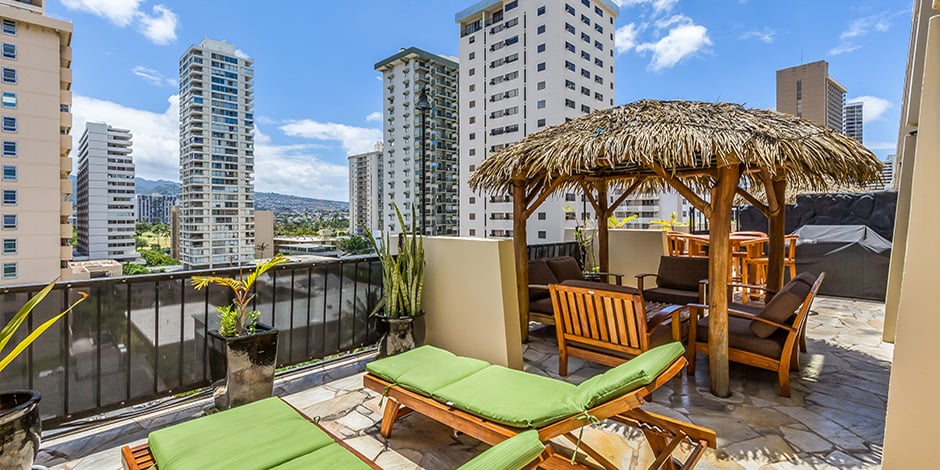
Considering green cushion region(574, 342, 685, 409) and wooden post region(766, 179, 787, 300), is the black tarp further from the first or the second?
green cushion region(574, 342, 685, 409)

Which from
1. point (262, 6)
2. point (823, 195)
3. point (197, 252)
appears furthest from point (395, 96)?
point (823, 195)

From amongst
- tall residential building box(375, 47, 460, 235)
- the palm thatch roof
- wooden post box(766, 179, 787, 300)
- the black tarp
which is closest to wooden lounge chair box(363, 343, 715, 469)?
the palm thatch roof

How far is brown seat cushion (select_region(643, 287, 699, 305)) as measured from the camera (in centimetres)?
570

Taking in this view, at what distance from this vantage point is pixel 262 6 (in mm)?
16047

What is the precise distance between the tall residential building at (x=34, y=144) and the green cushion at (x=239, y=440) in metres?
25.1

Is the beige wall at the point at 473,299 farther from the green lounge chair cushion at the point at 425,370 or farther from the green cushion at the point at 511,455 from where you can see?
the green cushion at the point at 511,455

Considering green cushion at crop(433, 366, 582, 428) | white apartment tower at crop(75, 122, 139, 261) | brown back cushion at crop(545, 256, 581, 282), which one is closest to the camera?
green cushion at crop(433, 366, 582, 428)

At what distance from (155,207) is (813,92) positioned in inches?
1665

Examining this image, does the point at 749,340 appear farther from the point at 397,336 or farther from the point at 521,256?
the point at 397,336

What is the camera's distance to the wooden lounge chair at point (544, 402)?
6.91 feet

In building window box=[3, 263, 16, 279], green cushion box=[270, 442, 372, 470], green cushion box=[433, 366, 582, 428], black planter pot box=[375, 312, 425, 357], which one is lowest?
building window box=[3, 263, 16, 279]

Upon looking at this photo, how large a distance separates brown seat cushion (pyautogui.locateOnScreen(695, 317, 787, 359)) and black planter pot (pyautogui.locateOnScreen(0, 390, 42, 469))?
4.70 metres

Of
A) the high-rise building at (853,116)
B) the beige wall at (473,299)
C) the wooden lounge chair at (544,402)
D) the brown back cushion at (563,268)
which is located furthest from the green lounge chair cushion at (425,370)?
the high-rise building at (853,116)

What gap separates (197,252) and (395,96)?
117 ft
